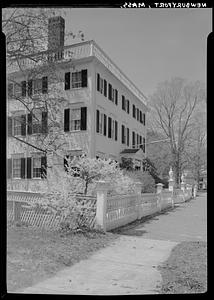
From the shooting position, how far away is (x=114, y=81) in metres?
2.32

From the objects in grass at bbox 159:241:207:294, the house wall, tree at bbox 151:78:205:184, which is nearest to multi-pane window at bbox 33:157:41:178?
the house wall

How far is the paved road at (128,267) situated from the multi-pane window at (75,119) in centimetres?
101

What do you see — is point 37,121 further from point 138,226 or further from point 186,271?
point 138,226

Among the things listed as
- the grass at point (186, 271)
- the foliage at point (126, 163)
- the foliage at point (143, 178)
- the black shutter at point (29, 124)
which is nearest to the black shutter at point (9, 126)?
the black shutter at point (29, 124)

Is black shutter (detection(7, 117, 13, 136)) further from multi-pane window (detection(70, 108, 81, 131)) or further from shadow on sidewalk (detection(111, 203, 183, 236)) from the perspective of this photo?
shadow on sidewalk (detection(111, 203, 183, 236))

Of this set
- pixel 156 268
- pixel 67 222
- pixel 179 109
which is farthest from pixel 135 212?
pixel 179 109

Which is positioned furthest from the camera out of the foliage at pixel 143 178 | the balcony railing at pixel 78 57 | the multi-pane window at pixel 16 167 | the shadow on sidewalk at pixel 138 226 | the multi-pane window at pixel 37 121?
the shadow on sidewalk at pixel 138 226

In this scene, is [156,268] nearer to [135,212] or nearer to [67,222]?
[67,222]

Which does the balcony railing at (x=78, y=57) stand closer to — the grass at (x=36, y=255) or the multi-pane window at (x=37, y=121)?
the multi-pane window at (x=37, y=121)

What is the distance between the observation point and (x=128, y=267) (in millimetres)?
2133

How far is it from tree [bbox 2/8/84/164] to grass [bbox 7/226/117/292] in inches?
27.0

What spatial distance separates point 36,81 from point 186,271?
1.86m

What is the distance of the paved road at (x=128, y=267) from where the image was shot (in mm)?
1844

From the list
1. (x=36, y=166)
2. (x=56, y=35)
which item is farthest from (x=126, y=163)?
(x=56, y=35)
